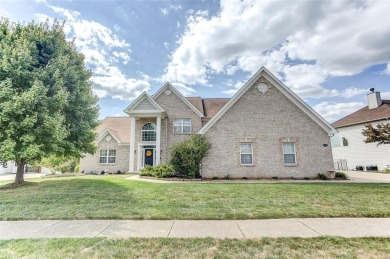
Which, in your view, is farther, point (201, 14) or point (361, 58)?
point (361, 58)

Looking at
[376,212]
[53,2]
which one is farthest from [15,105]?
[376,212]

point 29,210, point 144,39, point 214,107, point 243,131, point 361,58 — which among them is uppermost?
point 144,39

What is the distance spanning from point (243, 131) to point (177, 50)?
8507mm

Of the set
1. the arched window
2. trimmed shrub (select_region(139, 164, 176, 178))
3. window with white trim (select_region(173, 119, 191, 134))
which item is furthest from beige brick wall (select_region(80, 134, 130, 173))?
trimmed shrub (select_region(139, 164, 176, 178))

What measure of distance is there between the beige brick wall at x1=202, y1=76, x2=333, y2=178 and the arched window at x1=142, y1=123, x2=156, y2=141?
26.4 ft

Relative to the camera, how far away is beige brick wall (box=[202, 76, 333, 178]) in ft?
49.8

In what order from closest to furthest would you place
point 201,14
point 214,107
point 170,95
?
point 201,14
point 170,95
point 214,107

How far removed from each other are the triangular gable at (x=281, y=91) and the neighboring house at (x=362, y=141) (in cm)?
1120

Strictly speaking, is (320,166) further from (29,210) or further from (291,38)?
(29,210)

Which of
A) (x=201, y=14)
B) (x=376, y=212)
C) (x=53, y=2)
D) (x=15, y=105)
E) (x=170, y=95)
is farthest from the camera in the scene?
(x=170, y=95)

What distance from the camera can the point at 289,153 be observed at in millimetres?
15461

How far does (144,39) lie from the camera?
1523 cm

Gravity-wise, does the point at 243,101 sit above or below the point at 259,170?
above

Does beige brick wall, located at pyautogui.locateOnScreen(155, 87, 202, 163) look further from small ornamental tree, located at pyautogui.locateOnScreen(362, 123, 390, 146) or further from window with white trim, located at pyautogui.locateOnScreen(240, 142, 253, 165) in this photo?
small ornamental tree, located at pyautogui.locateOnScreen(362, 123, 390, 146)
